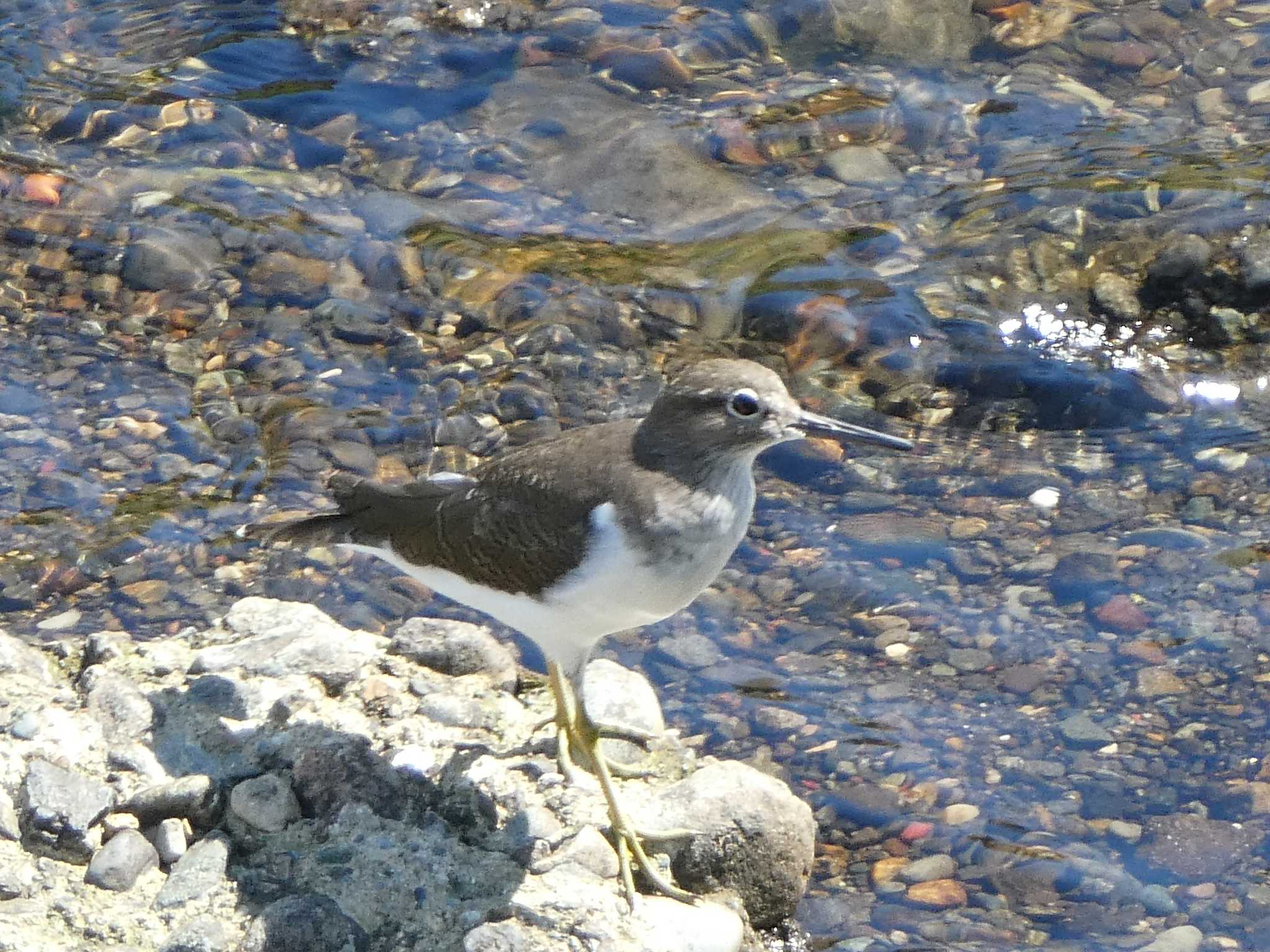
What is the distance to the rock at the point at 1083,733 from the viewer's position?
591 centimetres

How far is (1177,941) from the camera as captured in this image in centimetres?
510

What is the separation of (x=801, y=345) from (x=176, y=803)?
469 centimetres

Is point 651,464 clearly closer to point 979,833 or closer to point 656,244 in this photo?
point 979,833

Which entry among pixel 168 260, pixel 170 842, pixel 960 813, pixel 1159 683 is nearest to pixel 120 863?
pixel 170 842

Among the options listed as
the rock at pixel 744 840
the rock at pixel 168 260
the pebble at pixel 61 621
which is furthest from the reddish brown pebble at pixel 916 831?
the rock at pixel 168 260

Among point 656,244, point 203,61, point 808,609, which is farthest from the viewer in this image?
point 203,61

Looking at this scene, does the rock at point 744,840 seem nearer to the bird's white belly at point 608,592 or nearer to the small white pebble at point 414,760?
the bird's white belly at point 608,592

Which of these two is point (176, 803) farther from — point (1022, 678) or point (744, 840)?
point (1022, 678)

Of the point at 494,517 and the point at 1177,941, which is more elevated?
the point at 494,517

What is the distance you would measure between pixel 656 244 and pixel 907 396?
6.80 ft

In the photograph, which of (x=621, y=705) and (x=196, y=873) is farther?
(x=621, y=705)

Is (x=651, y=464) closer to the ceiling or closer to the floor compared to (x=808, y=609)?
closer to the ceiling

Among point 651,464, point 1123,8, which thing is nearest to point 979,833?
point 651,464

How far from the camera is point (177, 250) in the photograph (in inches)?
348
